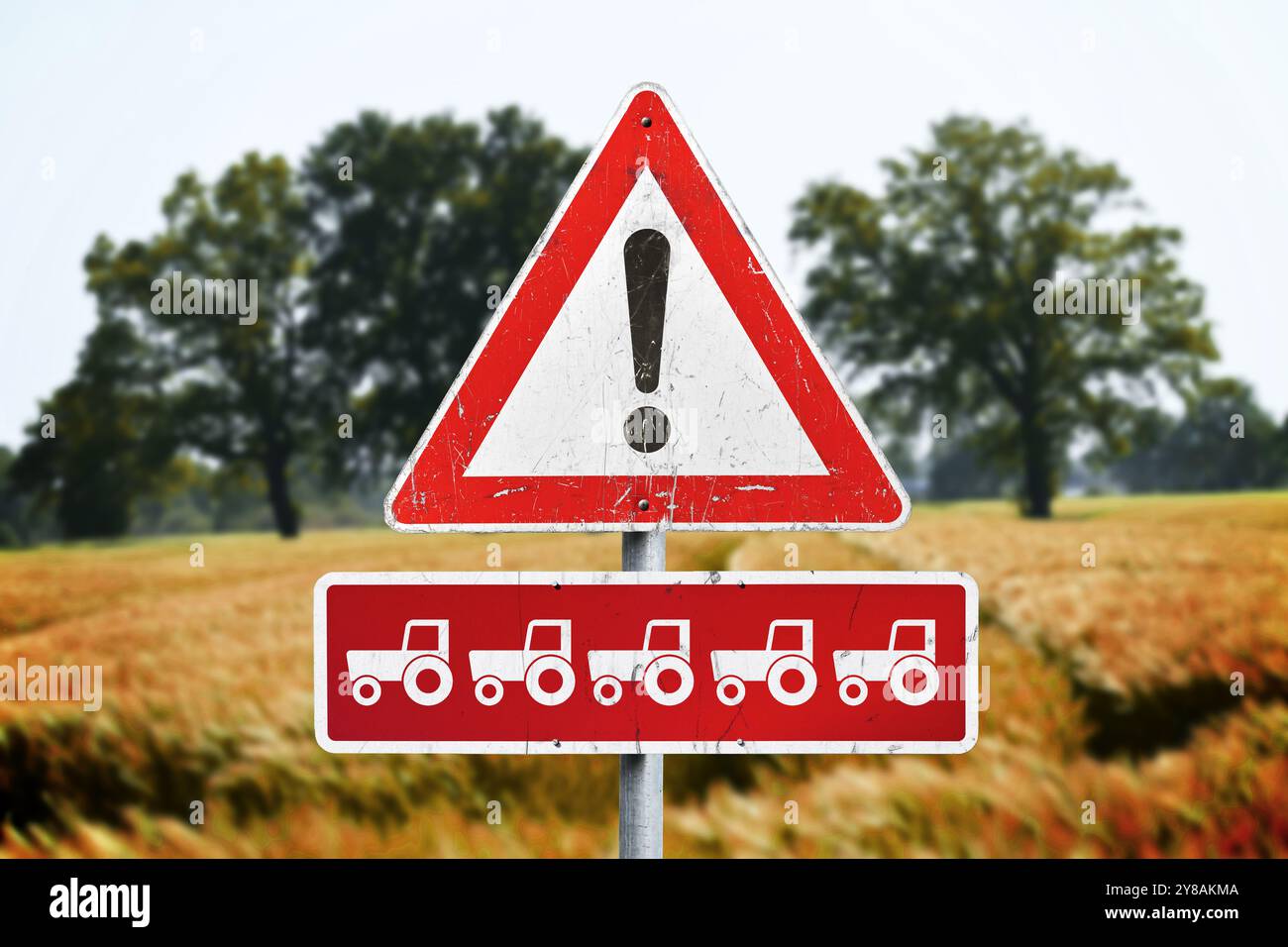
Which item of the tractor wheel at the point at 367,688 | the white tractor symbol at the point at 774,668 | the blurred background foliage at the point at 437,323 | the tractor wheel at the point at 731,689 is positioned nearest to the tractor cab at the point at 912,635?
the white tractor symbol at the point at 774,668

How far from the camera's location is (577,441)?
5.37 feet

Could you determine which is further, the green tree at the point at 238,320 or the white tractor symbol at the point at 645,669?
the green tree at the point at 238,320

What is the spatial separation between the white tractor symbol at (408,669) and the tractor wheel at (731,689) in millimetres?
469

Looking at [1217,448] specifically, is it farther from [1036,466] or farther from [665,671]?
[665,671]

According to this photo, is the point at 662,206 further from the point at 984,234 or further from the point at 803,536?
the point at 984,234

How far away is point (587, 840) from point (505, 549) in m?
6.28

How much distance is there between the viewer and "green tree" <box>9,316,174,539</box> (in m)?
19.5

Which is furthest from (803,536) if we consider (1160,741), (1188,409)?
(1188,409)

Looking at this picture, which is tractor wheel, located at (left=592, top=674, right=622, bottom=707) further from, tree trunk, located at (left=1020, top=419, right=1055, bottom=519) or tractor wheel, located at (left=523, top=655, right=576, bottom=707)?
tree trunk, located at (left=1020, top=419, right=1055, bottom=519)

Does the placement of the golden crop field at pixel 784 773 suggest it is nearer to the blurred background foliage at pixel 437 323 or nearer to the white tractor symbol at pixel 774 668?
the white tractor symbol at pixel 774 668

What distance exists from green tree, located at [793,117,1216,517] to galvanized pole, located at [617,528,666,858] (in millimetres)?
20421

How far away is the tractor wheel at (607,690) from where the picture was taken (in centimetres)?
160

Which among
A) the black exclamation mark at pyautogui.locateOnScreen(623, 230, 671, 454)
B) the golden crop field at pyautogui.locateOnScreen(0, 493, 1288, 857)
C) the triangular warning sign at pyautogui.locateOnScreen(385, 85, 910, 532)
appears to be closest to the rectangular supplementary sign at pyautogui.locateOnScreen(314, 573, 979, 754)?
the triangular warning sign at pyautogui.locateOnScreen(385, 85, 910, 532)

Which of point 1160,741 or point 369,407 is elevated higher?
point 369,407
